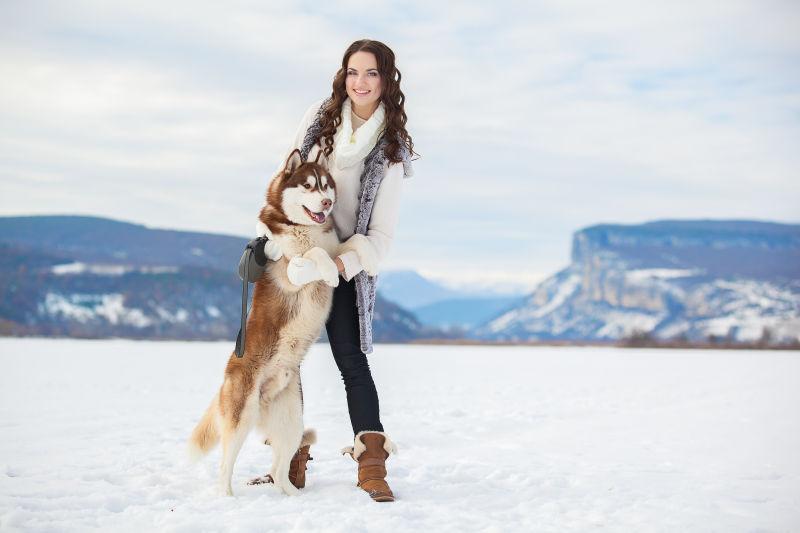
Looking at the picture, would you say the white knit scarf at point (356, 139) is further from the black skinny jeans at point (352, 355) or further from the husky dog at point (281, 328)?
the black skinny jeans at point (352, 355)

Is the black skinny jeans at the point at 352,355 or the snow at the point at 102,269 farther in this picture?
the snow at the point at 102,269

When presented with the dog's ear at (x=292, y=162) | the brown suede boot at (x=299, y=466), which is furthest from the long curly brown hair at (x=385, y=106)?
the brown suede boot at (x=299, y=466)

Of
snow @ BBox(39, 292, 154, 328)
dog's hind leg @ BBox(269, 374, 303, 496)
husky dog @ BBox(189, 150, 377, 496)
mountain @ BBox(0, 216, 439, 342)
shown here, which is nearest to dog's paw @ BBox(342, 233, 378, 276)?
husky dog @ BBox(189, 150, 377, 496)

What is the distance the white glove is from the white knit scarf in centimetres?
64

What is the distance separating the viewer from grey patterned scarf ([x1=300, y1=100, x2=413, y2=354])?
4.48 m

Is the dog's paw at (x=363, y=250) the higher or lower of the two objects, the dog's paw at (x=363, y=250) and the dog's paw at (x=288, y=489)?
the higher

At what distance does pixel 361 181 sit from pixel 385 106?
458 mm

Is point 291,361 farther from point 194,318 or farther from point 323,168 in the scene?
point 194,318

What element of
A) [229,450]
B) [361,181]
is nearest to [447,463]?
[229,450]

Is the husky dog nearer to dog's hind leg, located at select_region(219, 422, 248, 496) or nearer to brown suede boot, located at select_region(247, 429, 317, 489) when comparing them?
dog's hind leg, located at select_region(219, 422, 248, 496)

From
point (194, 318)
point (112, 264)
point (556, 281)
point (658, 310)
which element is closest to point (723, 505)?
point (194, 318)

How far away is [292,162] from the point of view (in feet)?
14.3

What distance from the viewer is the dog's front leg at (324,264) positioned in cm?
419

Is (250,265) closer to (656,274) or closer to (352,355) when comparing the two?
(352,355)
